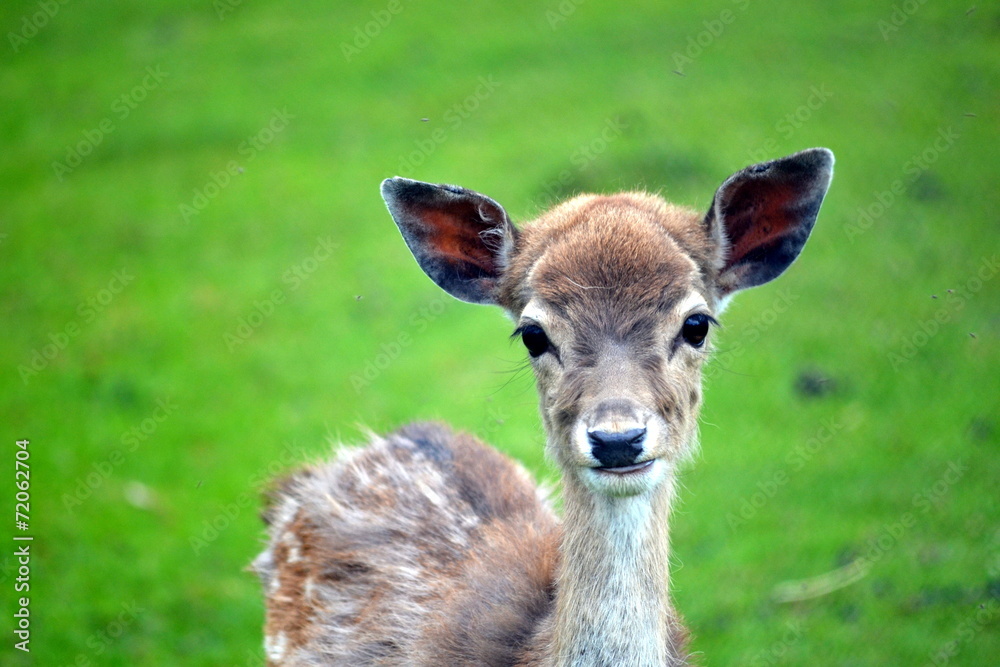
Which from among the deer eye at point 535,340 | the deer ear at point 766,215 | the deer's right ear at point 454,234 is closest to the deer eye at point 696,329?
the deer ear at point 766,215

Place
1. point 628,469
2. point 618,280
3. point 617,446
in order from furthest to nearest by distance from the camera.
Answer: point 618,280
point 628,469
point 617,446

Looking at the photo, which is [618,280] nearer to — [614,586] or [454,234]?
[454,234]

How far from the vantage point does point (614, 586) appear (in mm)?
3898

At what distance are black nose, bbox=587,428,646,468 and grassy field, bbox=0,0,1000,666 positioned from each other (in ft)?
3.62

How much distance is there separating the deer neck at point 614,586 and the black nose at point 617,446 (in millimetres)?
315

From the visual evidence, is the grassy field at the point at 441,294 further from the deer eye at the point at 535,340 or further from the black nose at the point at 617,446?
the black nose at the point at 617,446

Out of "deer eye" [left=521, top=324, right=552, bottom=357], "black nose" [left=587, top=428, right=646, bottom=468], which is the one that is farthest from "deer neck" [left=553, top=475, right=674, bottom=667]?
"deer eye" [left=521, top=324, right=552, bottom=357]

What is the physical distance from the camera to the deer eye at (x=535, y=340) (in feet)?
13.7

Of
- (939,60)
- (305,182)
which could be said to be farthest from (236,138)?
(939,60)

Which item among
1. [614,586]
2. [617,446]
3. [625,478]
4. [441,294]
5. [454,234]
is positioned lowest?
[441,294]

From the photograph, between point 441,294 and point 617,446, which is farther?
point 441,294

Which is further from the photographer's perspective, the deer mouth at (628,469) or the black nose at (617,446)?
the deer mouth at (628,469)

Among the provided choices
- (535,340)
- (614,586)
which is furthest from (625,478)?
(535,340)

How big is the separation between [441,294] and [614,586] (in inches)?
318
